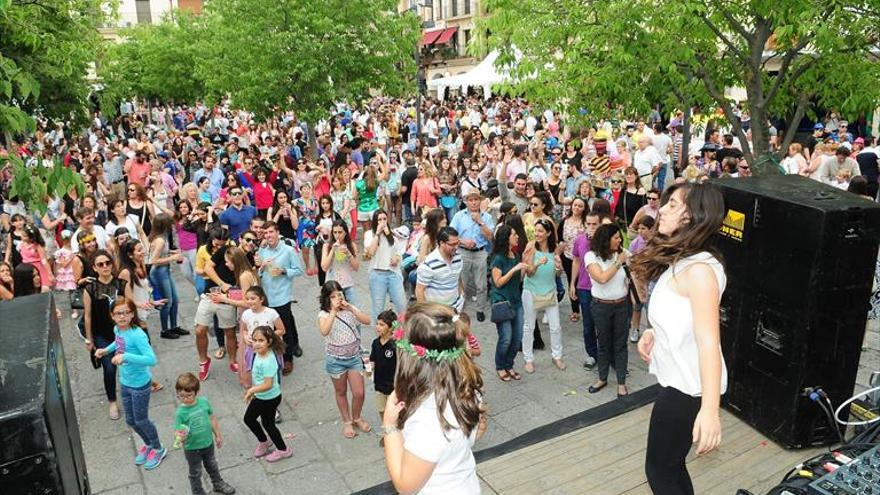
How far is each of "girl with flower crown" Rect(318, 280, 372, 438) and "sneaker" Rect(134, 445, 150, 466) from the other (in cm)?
177

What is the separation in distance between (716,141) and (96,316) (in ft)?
46.5

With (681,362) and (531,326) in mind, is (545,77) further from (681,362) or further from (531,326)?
(681,362)

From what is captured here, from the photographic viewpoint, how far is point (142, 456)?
6039 mm

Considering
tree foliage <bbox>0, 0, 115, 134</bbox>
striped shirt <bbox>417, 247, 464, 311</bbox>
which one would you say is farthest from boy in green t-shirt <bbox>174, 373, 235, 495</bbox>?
tree foliage <bbox>0, 0, 115, 134</bbox>

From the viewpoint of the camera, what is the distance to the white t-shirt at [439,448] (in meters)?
2.43

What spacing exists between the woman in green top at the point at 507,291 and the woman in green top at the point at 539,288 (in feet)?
0.32

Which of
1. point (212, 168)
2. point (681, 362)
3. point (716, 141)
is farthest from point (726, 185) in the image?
point (716, 141)

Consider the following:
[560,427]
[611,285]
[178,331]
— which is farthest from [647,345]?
[178,331]

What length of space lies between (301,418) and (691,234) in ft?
16.2

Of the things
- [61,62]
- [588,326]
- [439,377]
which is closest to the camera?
[439,377]

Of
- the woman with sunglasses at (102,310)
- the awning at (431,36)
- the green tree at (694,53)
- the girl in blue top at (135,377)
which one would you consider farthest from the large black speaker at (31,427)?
the awning at (431,36)

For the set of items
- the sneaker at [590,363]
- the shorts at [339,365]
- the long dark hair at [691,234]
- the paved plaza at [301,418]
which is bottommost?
the paved plaza at [301,418]

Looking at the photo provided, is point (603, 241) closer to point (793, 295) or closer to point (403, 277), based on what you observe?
point (793, 295)

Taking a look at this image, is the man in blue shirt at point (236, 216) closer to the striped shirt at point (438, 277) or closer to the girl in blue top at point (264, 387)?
the striped shirt at point (438, 277)
